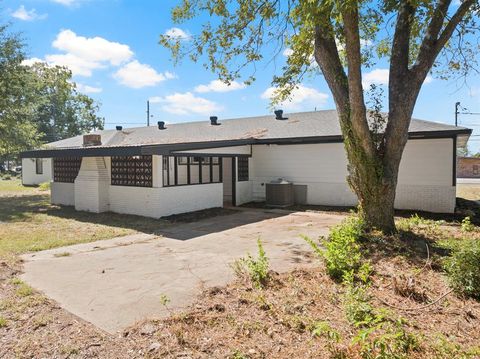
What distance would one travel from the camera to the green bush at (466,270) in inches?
169

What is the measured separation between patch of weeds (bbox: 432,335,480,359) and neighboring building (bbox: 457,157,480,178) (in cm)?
3900

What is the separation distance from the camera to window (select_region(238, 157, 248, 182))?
1476 centimetres

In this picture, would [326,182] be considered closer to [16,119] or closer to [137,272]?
[137,272]

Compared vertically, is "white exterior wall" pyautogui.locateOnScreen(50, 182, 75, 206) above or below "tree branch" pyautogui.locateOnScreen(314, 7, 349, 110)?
below

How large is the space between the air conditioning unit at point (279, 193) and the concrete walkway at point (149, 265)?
3.70 metres

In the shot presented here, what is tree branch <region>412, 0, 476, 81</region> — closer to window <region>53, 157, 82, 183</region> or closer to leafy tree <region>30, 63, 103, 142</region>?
window <region>53, 157, 82, 183</region>

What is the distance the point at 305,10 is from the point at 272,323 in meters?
4.50

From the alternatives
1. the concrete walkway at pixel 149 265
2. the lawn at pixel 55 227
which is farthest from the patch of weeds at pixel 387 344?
the lawn at pixel 55 227

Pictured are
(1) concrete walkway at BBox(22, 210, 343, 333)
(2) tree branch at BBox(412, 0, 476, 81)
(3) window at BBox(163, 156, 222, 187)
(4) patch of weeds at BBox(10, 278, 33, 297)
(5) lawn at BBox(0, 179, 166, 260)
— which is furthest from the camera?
(3) window at BBox(163, 156, 222, 187)

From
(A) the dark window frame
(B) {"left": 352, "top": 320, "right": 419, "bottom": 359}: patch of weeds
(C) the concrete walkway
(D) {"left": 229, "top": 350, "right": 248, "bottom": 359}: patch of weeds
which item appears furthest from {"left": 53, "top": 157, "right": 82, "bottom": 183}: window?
(B) {"left": 352, "top": 320, "right": 419, "bottom": 359}: patch of weeds

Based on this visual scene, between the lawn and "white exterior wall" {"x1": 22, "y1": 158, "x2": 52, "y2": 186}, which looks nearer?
the lawn

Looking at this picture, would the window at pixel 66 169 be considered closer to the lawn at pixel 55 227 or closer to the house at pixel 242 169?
the house at pixel 242 169

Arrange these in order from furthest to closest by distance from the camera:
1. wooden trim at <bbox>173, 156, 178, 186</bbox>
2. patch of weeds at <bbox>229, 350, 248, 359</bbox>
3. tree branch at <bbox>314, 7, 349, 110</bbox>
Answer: wooden trim at <bbox>173, 156, 178, 186</bbox> → tree branch at <bbox>314, 7, 349, 110</bbox> → patch of weeds at <bbox>229, 350, 248, 359</bbox>

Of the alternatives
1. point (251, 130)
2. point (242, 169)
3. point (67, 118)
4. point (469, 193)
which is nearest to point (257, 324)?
point (242, 169)
